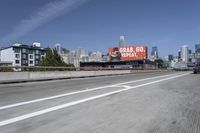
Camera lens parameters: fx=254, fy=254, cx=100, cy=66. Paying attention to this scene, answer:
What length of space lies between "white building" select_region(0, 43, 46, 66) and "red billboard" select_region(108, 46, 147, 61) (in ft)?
193

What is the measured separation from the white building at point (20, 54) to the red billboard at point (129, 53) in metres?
58.8

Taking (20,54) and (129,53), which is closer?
(129,53)

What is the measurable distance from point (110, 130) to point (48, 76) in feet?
66.3

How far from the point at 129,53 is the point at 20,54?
6843 centimetres

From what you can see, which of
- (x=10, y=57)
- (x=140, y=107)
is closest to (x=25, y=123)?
(x=140, y=107)

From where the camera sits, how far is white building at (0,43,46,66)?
13350 cm

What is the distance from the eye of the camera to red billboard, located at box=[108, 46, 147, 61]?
9250 centimetres

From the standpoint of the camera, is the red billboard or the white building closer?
the red billboard

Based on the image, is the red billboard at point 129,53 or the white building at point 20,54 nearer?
the red billboard at point 129,53

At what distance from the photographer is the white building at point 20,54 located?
134m

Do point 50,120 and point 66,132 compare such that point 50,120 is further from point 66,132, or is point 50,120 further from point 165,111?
point 165,111

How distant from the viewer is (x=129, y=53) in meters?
94.2

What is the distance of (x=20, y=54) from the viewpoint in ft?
448

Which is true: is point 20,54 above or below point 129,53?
above
